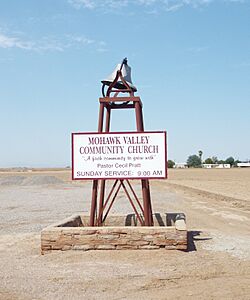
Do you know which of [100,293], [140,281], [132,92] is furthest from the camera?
[132,92]

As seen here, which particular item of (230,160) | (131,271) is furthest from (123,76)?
(230,160)

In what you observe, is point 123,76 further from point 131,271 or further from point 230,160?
point 230,160

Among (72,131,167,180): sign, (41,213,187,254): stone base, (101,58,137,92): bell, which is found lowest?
(41,213,187,254): stone base

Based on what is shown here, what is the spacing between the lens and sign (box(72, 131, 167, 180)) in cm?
1105

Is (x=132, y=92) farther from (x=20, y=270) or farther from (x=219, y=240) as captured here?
(x=20, y=270)

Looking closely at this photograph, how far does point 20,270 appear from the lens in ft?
28.5

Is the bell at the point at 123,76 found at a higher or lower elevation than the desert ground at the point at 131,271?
higher

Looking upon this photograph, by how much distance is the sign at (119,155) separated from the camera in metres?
11.0

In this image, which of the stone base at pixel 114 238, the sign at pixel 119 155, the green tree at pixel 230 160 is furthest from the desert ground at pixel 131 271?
the green tree at pixel 230 160

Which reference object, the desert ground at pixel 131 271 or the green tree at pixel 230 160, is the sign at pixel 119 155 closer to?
the desert ground at pixel 131 271

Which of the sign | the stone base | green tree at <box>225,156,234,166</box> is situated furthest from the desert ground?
green tree at <box>225,156,234,166</box>

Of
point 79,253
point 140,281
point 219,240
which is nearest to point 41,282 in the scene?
point 140,281

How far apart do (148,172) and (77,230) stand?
2.02 metres

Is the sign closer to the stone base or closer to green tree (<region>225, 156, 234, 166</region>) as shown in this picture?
the stone base
